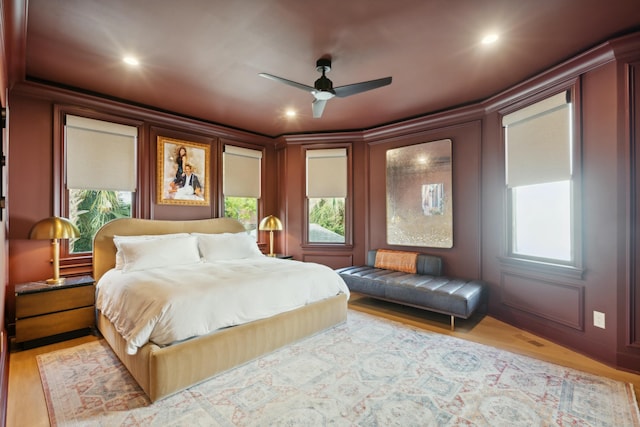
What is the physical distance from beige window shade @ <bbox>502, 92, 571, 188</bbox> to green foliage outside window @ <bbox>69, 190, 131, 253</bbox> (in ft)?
16.2

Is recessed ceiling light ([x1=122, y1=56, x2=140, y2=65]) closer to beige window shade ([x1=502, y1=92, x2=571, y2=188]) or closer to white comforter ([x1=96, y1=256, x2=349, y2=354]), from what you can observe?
white comforter ([x1=96, y1=256, x2=349, y2=354])

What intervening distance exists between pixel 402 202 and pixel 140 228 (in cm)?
378

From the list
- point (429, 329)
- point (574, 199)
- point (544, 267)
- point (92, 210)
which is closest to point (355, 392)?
point (429, 329)

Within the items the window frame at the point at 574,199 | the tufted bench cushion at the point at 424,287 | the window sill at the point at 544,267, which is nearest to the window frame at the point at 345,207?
the tufted bench cushion at the point at 424,287

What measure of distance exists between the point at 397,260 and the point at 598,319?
7.64 feet

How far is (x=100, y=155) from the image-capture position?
151 inches

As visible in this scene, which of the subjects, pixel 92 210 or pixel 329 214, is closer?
pixel 92 210

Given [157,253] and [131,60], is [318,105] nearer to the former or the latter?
[131,60]

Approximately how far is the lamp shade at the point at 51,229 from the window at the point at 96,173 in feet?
1.71

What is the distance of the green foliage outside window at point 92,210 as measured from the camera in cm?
371

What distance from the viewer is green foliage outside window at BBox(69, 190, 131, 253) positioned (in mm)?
3715

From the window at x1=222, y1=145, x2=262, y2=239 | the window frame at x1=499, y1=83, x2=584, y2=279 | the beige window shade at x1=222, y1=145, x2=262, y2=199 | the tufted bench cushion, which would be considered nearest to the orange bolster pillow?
the tufted bench cushion

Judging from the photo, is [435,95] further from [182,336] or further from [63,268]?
[63,268]

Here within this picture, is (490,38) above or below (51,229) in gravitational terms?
above
